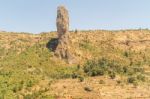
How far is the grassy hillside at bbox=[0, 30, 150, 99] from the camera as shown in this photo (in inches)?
2980

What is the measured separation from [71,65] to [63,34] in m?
7.09

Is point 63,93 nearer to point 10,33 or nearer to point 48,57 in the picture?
point 48,57

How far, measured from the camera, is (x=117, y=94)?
7238 centimetres

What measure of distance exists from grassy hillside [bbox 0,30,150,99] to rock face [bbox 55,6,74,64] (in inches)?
63.4

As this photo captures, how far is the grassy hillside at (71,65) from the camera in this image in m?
75.7

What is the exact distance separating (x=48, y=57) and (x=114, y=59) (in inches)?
664

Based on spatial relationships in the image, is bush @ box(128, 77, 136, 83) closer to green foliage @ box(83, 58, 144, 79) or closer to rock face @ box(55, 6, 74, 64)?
green foliage @ box(83, 58, 144, 79)

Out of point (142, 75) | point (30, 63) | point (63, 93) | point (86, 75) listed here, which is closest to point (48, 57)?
point (30, 63)

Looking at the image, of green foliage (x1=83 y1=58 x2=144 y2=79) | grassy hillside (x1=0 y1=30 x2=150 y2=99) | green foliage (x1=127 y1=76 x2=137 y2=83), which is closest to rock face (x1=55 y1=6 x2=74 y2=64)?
grassy hillside (x1=0 y1=30 x2=150 y2=99)

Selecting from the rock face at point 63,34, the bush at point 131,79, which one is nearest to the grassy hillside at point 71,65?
the bush at point 131,79

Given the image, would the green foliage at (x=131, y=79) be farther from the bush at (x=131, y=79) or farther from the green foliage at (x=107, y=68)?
the green foliage at (x=107, y=68)

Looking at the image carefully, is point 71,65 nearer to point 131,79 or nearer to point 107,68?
point 107,68

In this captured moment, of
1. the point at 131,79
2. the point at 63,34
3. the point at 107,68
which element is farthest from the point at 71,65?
the point at 131,79

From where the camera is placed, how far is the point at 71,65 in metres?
97.9
